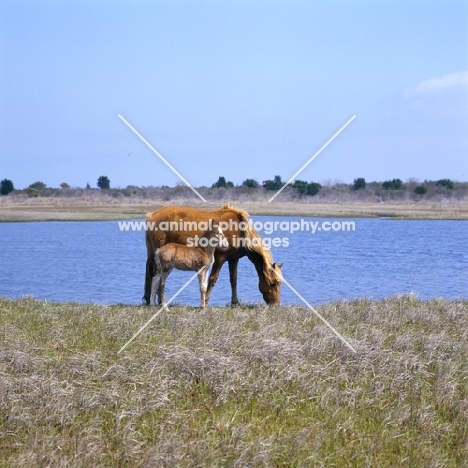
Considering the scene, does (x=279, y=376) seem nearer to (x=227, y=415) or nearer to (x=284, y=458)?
(x=227, y=415)

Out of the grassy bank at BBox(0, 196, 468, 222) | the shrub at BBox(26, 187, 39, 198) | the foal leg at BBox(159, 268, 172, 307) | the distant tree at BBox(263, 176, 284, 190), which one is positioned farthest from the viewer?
the shrub at BBox(26, 187, 39, 198)

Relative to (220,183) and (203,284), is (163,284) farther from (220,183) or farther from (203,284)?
(220,183)

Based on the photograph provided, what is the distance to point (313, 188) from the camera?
226 feet

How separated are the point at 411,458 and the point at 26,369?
3.98 m

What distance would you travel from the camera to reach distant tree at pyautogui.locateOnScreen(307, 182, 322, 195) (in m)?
68.2

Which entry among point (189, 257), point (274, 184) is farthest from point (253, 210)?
Answer: point (189, 257)

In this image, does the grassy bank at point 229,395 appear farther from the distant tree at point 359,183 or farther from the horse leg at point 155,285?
the distant tree at point 359,183

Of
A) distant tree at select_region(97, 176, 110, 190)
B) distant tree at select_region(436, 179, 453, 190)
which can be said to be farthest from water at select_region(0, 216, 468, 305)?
distant tree at select_region(97, 176, 110, 190)

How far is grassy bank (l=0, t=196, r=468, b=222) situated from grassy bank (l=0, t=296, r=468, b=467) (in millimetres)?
35223

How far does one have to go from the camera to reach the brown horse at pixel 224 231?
44.2 feet

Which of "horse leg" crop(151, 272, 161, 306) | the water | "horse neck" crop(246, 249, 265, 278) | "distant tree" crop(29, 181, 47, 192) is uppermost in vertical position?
"distant tree" crop(29, 181, 47, 192)

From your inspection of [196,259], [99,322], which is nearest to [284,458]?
[99,322]

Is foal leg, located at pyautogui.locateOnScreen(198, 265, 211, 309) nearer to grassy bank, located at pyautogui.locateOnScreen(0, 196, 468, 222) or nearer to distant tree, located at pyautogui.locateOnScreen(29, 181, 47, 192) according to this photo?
grassy bank, located at pyautogui.locateOnScreen(0, 196, 468, 222)

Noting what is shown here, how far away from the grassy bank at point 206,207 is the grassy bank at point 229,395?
35223mm
